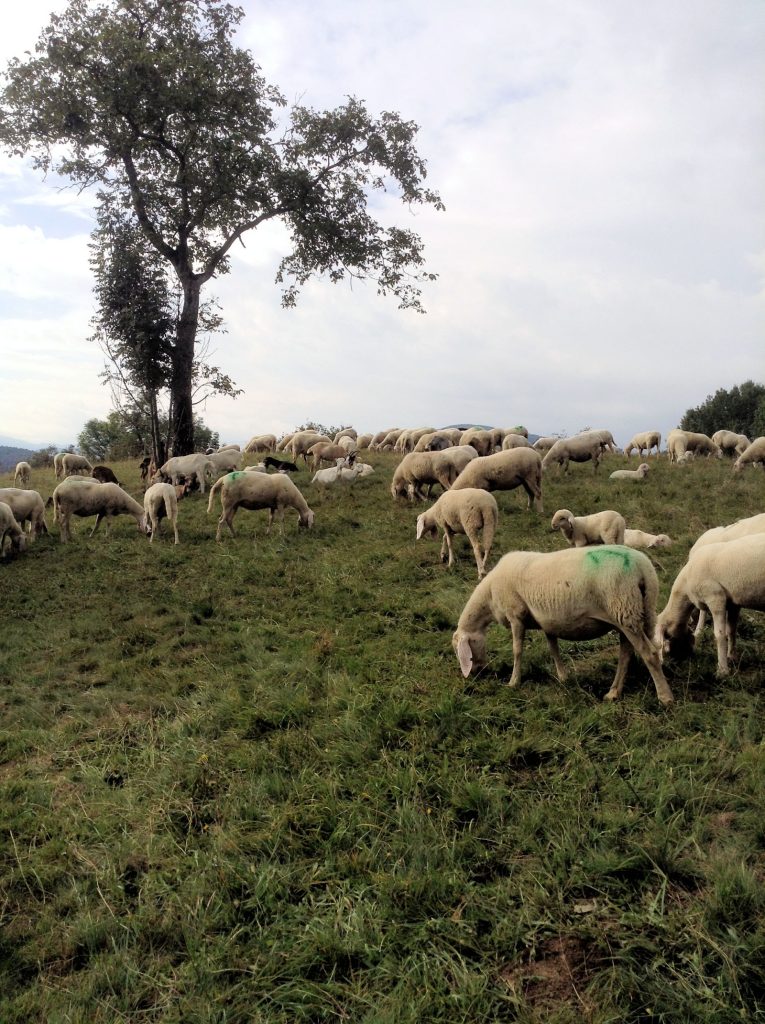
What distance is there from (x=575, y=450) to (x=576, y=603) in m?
14.1

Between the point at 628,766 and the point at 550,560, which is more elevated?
the point at 550,560

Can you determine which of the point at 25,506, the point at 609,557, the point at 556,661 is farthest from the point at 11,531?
the point at 609,557

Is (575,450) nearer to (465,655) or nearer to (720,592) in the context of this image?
(720,592)

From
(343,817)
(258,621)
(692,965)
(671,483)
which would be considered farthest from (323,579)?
(671,483)

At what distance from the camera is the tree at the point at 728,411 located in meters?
55.6

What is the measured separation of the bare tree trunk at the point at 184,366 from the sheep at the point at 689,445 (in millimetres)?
18506

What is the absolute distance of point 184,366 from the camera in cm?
2159

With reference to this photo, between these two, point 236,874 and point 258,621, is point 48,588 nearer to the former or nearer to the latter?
point 258,621

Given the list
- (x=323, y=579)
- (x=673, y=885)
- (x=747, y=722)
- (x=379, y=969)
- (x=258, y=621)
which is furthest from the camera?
(x=323, y=579)

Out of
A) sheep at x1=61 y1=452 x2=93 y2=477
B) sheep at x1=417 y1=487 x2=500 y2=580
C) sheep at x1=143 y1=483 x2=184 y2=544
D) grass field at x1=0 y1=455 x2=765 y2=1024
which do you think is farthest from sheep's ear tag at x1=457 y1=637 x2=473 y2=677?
sheep at x1=61 y1=452 x2=93 y2=477

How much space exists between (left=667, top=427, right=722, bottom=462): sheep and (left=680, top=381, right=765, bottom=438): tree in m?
36.1

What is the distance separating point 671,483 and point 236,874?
1499 centimetres

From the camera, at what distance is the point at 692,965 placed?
2.86 meters

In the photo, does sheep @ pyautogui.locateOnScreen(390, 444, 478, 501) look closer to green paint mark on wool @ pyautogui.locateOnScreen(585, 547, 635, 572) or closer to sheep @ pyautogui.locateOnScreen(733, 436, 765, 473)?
sheep @ pyautogui.locateOnScreen(733, 436, 765, 473)
